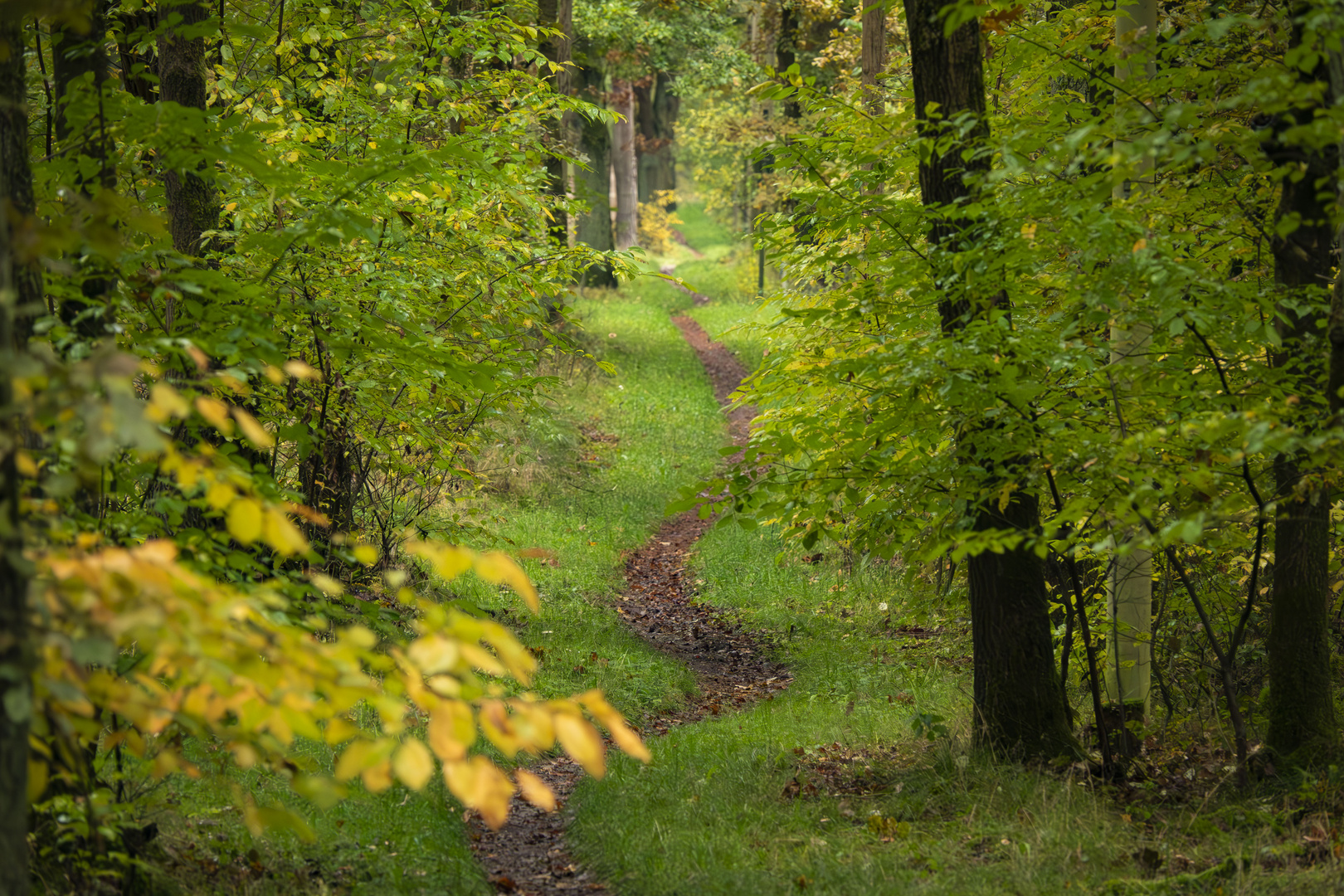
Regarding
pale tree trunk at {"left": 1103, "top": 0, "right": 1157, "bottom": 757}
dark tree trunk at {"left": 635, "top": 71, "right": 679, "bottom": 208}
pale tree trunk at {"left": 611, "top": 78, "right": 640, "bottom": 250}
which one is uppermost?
dark tree trunk at {"left": 635, "top": 71, "right": 679, "bottom": 208}

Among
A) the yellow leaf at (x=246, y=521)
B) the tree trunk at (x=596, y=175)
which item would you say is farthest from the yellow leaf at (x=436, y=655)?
the tree trunk at (x=596, y=175)

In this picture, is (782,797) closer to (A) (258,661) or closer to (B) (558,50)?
(A) (258,661)

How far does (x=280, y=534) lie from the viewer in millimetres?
2074

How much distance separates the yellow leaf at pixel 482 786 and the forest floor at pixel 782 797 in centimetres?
145

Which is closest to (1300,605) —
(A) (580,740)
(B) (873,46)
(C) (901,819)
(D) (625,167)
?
(C) (901,819)

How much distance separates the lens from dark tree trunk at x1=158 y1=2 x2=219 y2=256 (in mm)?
5660

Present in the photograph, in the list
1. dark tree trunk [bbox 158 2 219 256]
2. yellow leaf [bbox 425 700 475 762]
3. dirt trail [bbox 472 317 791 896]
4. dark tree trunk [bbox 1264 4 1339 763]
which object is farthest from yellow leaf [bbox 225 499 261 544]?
dark tree trunk [bbox 1264 4 1339 763]

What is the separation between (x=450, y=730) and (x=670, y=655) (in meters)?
6.84

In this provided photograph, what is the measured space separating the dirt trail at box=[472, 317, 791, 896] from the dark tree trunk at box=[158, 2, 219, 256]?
4059mm

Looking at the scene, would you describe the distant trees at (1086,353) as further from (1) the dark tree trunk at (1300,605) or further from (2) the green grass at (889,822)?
(2) the green grass at (889,822)

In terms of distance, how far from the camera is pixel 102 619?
1.84 meters

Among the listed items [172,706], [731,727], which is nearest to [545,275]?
[731,727]

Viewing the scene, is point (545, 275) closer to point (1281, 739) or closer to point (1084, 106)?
point (1084, 106)

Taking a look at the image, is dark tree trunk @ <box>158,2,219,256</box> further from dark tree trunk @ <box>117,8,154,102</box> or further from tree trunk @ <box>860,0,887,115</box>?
tree trunk @ <box>860,0,887,115</box>
